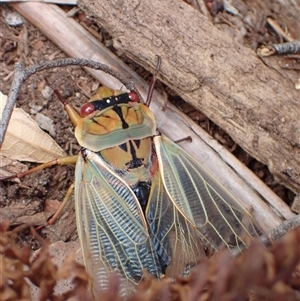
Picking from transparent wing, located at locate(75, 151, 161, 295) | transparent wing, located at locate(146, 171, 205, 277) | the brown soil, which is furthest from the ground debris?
the brown soil

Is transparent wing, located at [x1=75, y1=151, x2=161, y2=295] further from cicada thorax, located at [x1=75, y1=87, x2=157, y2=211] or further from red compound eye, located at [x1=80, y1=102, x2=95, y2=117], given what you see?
red compound eye, located at [x1=80, y1=102, x2=95, y2=117]

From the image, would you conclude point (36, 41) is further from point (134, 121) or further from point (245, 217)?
point (245, 217)

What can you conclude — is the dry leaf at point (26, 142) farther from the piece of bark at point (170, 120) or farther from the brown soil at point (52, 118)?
the piece of bark at point (170, 120)

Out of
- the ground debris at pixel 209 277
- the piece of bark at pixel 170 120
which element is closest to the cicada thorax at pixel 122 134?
the piece of bark at pixel 170 120

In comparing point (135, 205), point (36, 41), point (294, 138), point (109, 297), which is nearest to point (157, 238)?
point (135, 205)

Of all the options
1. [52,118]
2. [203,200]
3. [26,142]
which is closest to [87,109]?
[52,118]

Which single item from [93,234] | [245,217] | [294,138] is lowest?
[93,234]

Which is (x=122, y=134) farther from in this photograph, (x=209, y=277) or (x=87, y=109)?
(x=209, y=277)
